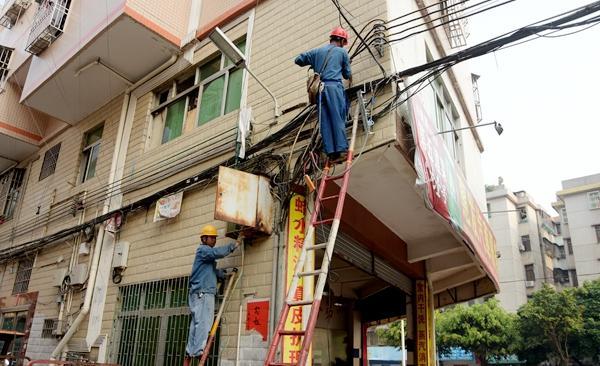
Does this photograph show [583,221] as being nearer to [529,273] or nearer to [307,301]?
[529,273]

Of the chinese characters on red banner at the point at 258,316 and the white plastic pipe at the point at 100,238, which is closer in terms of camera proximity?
the chinese characters on red banner at the point at 258,316

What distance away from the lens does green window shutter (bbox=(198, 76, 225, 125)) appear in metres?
7.66

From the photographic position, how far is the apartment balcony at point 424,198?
498cm

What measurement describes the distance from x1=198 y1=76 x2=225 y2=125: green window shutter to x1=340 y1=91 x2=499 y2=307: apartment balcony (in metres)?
2.94

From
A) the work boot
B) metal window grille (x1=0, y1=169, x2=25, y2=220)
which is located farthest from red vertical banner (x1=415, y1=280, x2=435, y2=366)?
metal window grille (x1=0, y1=169, x2=25, y2=220)

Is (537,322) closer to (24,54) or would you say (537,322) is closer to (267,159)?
(267,159)

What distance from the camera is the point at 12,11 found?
48.0ft

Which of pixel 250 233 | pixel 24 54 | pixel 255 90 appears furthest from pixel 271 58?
pixel 24 54

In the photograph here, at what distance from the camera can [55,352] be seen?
777 cm

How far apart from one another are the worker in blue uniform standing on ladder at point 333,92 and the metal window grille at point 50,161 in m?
9.10

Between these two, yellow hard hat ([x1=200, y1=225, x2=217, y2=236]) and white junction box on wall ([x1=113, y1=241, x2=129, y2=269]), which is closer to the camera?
yellow hard hat ([x1=200, y1=225, x2=217, y2=236])

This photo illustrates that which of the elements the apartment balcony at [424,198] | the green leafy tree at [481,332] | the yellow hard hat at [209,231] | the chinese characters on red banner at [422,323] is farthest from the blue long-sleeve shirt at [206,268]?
the green leafy tree at [481,332]

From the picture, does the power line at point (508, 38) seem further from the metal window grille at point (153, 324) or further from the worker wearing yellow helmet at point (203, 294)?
the metal window grille at point (153, 324)

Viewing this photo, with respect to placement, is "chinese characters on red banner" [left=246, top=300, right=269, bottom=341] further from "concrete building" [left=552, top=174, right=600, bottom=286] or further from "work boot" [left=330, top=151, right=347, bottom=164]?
"concrete building" [left=552, top=174, right=600, bottom=286]
